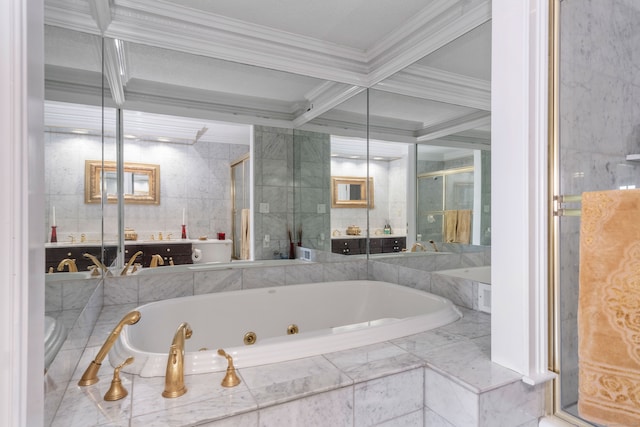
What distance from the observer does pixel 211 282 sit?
7.79 feet

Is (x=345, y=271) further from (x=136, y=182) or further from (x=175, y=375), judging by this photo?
(x=175, y=375)

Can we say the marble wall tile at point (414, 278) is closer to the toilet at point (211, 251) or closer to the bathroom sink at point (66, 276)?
the toilet at point (211, 251)

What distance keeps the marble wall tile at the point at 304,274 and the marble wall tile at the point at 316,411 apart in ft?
5.02

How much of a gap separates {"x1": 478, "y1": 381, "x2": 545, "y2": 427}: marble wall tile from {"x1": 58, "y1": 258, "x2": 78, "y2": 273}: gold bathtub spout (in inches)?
56.2

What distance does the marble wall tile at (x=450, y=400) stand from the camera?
1.16 metres

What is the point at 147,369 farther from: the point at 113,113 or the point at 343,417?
the point at 113,113

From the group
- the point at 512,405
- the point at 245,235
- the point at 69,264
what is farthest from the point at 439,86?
the point at 69,264

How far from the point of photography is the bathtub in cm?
130

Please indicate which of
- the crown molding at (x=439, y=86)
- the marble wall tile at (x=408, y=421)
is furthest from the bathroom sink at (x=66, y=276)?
the crown molding at (x=439, y=86)

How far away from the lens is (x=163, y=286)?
7.34ft

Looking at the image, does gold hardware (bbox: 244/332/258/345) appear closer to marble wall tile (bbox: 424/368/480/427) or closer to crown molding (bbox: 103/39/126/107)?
marble wall tile (bbox: 424/368/480/427)

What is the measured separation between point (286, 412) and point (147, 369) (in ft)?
1.74

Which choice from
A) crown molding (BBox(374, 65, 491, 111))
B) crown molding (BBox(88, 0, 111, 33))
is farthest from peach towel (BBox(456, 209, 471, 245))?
crown molding (BBox(88, 0, 111, 33))

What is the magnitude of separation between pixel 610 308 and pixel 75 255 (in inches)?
68.9
